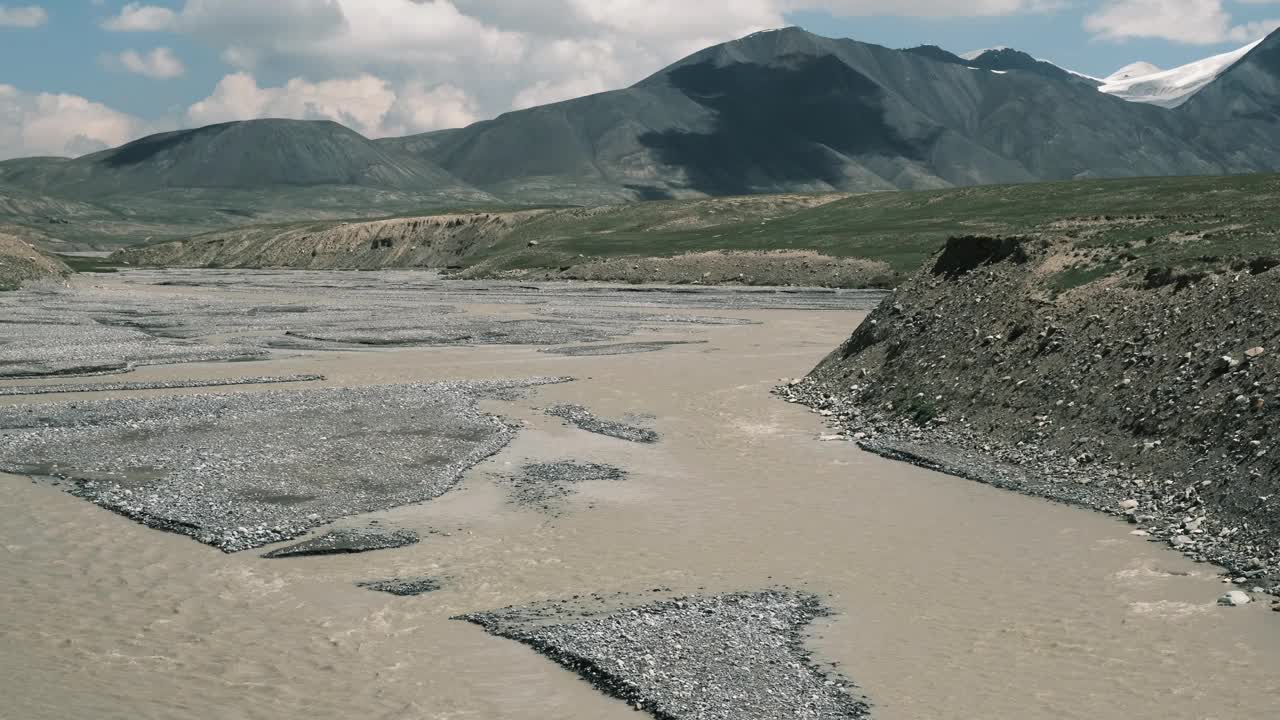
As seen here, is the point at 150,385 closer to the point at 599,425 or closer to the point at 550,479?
the point at 599,425

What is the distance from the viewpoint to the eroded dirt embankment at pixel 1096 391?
944 inches

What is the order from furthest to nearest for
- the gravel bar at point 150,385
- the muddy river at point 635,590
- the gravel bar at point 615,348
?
the gravel bar at point 615,348, the gravel bar at point 150,385, the muddy river at point 635,590

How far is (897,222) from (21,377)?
129490 mm

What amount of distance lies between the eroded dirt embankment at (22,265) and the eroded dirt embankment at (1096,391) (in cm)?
9548

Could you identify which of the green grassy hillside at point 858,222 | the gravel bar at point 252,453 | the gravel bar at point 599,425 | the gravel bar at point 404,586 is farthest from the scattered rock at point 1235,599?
the green grassy hillside at point 858,222

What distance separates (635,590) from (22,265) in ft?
384

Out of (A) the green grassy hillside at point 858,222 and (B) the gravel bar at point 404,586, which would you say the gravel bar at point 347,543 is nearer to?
(B) the gravel bar at point 404,586

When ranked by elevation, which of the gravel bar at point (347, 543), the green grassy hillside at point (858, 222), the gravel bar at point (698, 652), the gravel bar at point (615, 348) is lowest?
the gravel bar at point (347, 543)

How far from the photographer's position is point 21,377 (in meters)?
47.5

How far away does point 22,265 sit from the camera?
117 metres

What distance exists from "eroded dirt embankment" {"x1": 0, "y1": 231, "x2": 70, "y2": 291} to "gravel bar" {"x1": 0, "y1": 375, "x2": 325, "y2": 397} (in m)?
71.9

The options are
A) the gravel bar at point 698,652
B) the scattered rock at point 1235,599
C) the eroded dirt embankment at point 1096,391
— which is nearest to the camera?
the gravel bar at point 698,652

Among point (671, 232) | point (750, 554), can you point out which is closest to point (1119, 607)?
point (750, 554)

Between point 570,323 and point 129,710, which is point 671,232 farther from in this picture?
point 129,710
